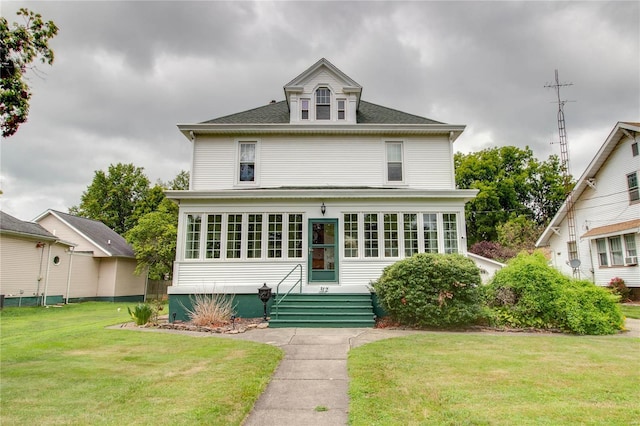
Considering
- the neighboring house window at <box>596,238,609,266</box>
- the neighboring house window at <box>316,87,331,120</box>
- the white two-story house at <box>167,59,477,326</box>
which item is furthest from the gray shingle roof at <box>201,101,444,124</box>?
the neighboring house window at <box>596,238,609,266</box>

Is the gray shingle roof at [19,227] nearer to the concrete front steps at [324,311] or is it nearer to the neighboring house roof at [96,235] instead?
the neighboring house roof at [96,235]

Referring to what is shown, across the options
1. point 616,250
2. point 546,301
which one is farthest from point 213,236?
point 616,250

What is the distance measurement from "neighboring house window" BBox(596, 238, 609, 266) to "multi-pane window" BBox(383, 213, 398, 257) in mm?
13029

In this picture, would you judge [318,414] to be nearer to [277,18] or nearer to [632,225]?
[277,18]

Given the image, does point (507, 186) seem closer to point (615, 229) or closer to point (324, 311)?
point (615, 229)

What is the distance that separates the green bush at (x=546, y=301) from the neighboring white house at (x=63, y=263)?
19.5 meters

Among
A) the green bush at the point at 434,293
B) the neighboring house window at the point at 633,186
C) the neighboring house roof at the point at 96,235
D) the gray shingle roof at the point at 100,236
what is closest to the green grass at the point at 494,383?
the green bush at the point at 434,293

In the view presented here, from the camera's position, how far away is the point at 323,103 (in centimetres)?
1377

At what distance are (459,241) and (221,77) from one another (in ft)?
40.3

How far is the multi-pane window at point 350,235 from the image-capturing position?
1184 centimetres

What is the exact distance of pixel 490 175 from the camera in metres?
33.6

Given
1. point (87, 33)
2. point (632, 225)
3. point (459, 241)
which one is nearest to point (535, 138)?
point (632, 225)

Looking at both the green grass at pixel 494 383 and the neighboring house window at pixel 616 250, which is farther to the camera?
the neighboring house window at pixel 616 250

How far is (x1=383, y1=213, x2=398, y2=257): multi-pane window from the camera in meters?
11.8
